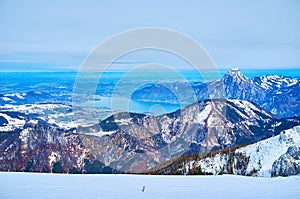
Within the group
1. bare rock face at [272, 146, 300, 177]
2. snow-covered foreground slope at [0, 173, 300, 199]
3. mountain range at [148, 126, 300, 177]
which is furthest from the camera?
mountain range at [148, 126, 300, 177]

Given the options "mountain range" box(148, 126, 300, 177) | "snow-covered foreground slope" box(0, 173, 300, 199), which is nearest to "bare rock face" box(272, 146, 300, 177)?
"mountain range" box(148, 126, 300, 177)

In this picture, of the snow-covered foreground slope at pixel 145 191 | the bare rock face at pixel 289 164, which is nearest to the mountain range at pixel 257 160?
the bare rock face at pixel 289 164

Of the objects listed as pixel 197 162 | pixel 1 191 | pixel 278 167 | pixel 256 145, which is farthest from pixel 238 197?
pixel 197 162

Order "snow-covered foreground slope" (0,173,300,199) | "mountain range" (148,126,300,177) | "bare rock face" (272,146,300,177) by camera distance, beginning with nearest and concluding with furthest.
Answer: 1. "snow-covered foreground slope" (0,173,300,199)
2. "bare rock face" (272,146,300,177)
3. "mountain range" (148,126,300,177)

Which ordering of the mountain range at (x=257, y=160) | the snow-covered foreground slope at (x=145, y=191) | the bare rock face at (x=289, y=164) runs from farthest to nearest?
the mountain range at (x=257, y=160)
the bare rock face at (x=289, y=164)
the snow-covered foreground slope at (x=145, y=191)

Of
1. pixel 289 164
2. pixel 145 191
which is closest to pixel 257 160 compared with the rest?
pixel 289 164

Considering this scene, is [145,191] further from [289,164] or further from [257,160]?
[257,160]

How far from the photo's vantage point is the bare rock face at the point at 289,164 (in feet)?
192

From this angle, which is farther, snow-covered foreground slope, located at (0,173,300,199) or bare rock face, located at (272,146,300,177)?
bare rock face, located at (272,146,300,177)

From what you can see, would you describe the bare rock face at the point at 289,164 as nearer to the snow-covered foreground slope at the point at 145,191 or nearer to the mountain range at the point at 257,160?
the mountain range at the point at 257,160

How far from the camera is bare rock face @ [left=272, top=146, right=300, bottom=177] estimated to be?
5858 centimetres

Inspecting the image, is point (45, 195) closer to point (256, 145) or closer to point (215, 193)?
point (215, 193)

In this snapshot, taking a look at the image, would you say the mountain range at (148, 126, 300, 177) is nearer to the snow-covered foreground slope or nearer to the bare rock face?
the bare rock face

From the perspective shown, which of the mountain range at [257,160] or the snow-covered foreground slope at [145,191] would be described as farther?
the mountain range at [257,160]
